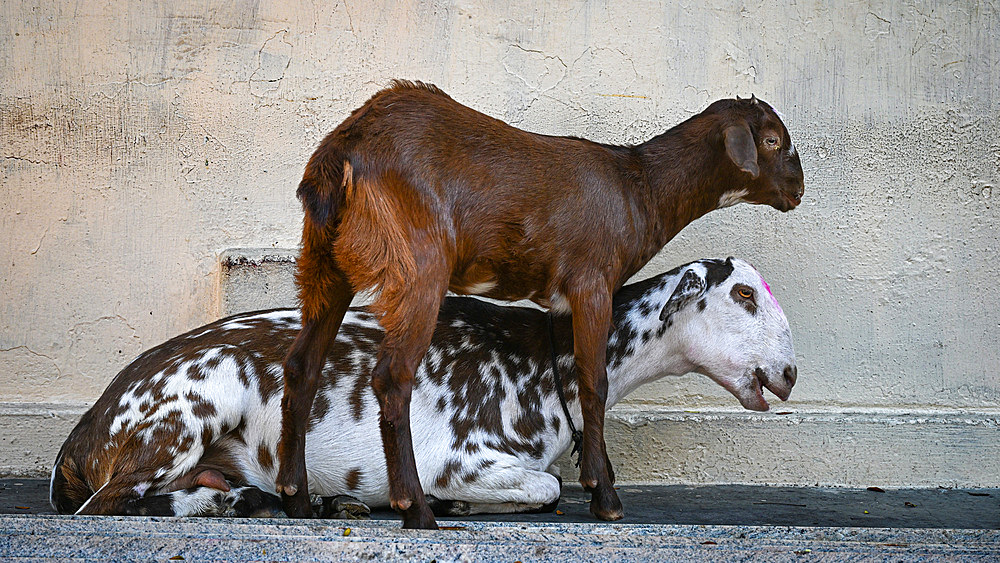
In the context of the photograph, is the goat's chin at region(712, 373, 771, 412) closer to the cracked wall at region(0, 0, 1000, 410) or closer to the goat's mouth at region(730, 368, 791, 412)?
the goat's mouth at region(730, 368, 791, 412)

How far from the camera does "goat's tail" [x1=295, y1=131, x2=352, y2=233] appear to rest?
7.61ft

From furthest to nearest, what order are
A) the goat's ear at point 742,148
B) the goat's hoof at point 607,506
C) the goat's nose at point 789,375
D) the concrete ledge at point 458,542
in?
the goat's nose at point 789,375, the goat's ear at point 742,148, the goat's hoof at point 607,506, the concrete ledge at point 458,542

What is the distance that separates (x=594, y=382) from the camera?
2.65 metres

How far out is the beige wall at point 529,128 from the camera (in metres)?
3.80

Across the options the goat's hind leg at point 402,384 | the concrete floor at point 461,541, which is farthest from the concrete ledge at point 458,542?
the goat's hind leg at point 402,384

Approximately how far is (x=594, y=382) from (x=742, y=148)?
35.5 inches

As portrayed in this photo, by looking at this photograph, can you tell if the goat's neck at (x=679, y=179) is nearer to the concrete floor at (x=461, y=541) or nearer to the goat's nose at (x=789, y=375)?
the goat's nose at (x=789, y=375)

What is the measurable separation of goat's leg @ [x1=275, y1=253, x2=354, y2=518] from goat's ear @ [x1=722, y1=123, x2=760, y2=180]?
1.29m

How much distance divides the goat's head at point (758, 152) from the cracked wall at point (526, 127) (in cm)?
93

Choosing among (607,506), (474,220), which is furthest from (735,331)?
(474,220)

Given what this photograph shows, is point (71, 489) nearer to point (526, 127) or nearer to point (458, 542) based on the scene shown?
point (458, 542)

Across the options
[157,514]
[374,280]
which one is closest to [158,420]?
[157,514]

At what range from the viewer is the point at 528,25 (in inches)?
157

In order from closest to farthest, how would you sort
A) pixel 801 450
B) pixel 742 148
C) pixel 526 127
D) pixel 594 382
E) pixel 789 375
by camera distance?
1. pixel 594 382
2. pixel 742 148
3. pixel 789 375
4. pixel 801 450
5. pixel 526 127
